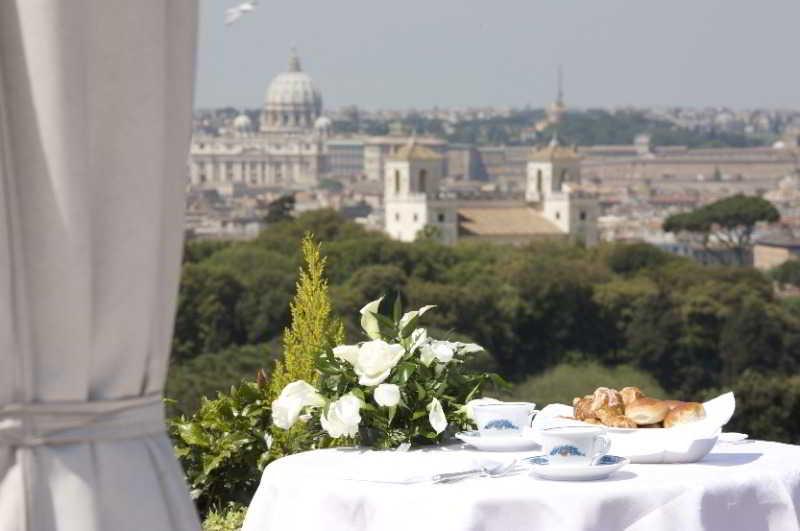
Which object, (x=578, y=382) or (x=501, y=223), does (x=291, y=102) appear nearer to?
(x=501, y=223)

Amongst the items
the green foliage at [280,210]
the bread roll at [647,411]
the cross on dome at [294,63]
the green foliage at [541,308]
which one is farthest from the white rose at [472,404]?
the cross on dome at [294,63]

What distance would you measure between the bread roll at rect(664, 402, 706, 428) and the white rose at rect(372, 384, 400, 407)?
0.42 m

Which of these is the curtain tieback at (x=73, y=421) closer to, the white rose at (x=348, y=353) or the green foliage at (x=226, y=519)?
the white rose at (x=348, y=353)

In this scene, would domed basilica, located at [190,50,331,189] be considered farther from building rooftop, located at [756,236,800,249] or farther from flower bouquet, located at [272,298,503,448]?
flower bouquet, located at [272,298,503,448]

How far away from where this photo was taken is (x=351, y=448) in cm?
320

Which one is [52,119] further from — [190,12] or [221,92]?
[221,92]

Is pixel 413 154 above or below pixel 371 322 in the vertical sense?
below

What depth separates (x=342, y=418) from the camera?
3.12 m

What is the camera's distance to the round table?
A: 2.70 metres

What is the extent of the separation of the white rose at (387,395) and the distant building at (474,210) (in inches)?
3452

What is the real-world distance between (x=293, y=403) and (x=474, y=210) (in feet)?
305

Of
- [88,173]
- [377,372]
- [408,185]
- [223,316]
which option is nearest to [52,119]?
[88,173]

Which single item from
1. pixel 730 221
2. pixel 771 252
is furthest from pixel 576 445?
pixel 771 252

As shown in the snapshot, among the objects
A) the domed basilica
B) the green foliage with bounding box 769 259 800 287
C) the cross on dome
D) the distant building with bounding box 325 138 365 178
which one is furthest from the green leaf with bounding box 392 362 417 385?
the distant building with bounding box 325 138 365 178
